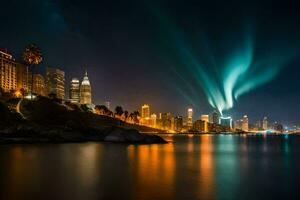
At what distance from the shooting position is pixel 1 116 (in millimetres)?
103750

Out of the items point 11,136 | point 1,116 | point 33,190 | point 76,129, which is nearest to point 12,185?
point 33,190

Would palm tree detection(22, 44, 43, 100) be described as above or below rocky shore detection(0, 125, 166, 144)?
above

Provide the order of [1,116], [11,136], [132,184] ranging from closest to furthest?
1. [132,184]
2. [11,136]
3. [1,116]

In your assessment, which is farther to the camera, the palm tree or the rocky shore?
the palm tree

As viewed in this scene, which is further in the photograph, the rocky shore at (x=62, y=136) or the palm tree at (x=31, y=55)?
the palm tree at (x=31, y=55)

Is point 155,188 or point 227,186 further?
point 227,186

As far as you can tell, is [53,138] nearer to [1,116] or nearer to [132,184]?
[1,116]

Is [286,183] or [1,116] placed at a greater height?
[1,116]

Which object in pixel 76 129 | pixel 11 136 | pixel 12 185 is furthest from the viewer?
pixel 76 129

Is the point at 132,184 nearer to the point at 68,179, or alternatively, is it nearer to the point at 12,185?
the point at 68,179

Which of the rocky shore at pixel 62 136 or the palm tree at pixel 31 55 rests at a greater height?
the palm tree at pixel 31 55

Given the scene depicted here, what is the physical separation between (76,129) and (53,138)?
2165 cm

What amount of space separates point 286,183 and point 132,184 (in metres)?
14.2

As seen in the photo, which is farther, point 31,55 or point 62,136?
point 31,55
